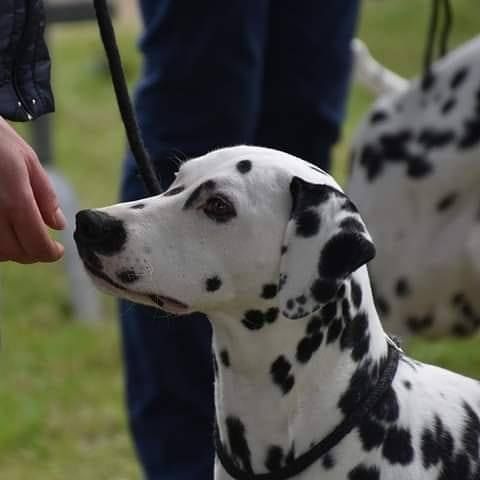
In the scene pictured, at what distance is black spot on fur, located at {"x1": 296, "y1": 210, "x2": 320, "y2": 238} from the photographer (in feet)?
8.61

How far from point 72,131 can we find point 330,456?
703 centimetres

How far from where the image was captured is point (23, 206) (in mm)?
2482

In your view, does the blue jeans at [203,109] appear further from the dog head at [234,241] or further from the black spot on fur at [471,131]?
the dog head at [234,241]

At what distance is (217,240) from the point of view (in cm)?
266

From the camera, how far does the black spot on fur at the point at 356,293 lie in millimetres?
2748

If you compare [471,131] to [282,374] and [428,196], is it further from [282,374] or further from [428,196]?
[282,374]

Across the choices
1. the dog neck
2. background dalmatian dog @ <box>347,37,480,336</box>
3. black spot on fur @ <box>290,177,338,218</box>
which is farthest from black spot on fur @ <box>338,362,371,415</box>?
background dalmatian dog @ <box>347,37,480,336</box>

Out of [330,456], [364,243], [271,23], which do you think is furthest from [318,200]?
[271,23]

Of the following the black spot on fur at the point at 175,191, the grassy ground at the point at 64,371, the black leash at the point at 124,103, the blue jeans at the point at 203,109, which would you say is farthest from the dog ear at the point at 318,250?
the grassy ground at the point at 64,371

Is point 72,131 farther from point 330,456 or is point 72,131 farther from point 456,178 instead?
point 330,456

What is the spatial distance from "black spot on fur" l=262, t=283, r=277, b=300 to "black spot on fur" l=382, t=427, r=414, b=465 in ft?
1.11

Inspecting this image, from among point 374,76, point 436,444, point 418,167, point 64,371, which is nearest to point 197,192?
point 436,444

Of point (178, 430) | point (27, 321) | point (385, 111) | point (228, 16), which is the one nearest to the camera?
point (228, 16)

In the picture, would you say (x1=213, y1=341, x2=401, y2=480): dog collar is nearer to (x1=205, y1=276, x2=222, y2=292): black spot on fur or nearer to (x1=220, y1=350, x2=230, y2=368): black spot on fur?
(x1=220, y1=350, x2=230, y2=368): black spot on fur
